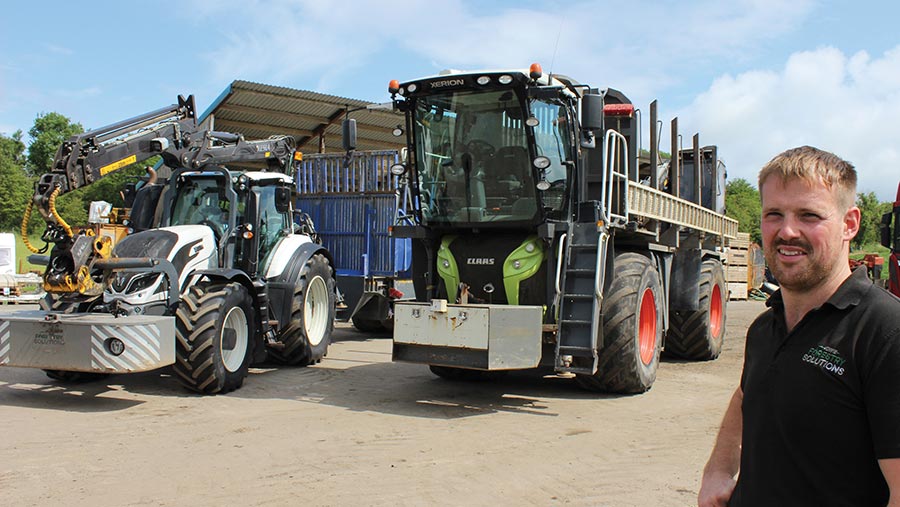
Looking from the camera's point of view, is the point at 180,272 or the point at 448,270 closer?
the point at 448,270

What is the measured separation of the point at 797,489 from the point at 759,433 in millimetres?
174

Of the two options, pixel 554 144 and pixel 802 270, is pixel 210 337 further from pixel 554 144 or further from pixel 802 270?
pixel 802 270

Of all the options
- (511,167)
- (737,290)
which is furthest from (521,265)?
(737,290)

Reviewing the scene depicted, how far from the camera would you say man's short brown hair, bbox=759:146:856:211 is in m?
2.01

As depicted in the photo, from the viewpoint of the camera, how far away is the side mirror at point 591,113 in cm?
704

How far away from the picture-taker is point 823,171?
2.01m

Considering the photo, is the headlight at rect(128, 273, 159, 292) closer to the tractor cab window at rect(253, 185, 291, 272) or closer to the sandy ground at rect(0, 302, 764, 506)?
the sandy ground at rect(0, 302, 764, 506)

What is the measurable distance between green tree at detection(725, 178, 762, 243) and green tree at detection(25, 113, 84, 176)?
42651mm

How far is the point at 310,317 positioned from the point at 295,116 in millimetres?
8567

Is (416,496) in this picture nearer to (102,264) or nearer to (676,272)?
(102,264)

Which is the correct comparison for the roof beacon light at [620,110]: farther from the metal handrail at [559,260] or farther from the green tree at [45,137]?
the green tree at [45,137]

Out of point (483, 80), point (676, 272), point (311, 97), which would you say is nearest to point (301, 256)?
point (483, 80)

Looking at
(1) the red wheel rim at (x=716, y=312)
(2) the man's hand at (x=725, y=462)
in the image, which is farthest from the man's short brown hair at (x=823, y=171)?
(1) the red wheel rim at (x=716, y=312)

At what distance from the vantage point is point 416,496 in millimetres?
4695
